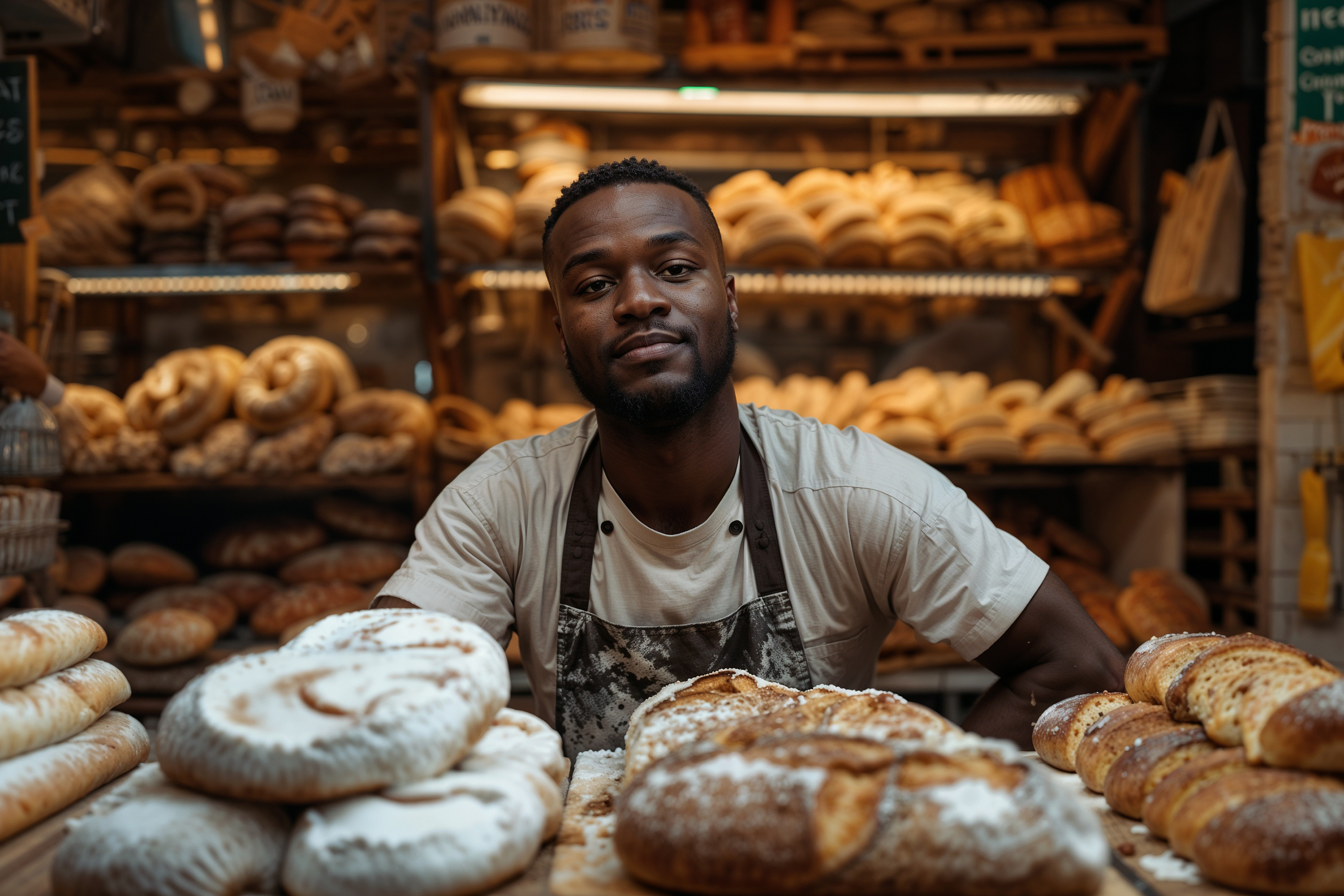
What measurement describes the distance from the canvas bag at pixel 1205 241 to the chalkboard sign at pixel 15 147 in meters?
3.86

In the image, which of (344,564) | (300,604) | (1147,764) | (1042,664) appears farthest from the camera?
(344,564)

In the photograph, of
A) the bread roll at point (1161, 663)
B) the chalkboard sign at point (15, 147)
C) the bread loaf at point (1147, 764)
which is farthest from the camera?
the chalkboard sign at point (15, 147)

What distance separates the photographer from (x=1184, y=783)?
989mm

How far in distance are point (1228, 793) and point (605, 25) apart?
3.31 m

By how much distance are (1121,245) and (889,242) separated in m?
0.88

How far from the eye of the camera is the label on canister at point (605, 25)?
3523 millimetres

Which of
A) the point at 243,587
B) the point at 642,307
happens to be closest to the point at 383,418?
the point at 243,587

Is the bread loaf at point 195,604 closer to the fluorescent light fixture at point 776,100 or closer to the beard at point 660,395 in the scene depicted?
the fluorescent light fixture at point 776,100

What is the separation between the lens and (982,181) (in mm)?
4406

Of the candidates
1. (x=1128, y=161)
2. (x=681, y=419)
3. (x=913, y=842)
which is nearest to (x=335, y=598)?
(x=681, y=419)

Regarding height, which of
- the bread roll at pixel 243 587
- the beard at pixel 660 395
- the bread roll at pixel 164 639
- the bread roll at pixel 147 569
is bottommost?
the bread roll at pixel 164 639

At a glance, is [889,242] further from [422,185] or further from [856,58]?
[422,185]

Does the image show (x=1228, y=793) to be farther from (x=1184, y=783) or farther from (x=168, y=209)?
(x=168, y=209)

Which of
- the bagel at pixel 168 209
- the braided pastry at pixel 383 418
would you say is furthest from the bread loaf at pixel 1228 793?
the bagel at pixel 168 209
